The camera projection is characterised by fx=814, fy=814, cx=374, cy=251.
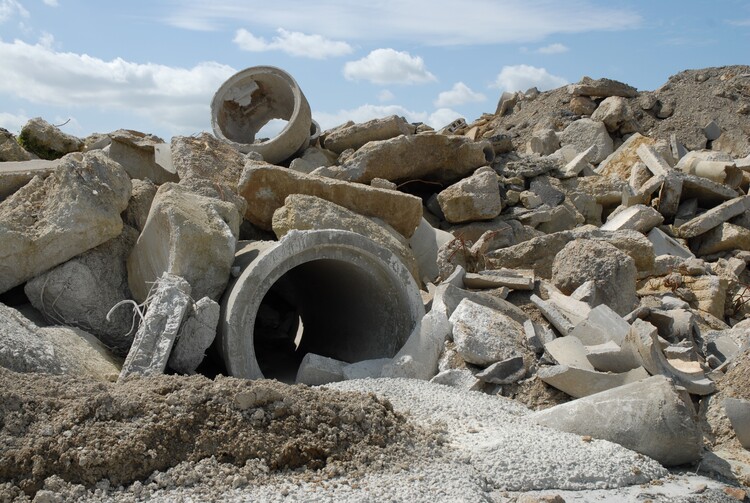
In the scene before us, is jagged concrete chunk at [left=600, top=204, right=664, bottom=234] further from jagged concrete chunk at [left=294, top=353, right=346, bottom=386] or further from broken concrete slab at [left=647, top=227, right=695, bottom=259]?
jagged concrete chunk at [left=294, top=353, right=346, bottom=386]

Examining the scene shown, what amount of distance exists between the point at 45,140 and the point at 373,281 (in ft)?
17.5

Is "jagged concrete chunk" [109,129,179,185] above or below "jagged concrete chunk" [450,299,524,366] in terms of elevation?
above

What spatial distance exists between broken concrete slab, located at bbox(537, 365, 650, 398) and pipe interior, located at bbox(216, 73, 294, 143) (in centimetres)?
718

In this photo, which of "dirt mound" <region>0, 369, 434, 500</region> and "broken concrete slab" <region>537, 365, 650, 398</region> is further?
"broken concrete slab" <region>537, 365, 650, 398</region>

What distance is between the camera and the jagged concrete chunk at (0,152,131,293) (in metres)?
6.09

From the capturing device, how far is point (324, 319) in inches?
324

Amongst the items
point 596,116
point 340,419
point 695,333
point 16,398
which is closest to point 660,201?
point 596,116

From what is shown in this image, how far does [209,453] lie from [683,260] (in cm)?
680

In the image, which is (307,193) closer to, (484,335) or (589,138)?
(484,335)

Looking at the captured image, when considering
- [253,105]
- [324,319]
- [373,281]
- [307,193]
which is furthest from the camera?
[253,105]

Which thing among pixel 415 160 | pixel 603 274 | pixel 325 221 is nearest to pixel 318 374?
pixel 325 221

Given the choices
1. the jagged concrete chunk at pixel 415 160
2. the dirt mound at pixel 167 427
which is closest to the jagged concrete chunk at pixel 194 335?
the dirt mound at pixel 167 427

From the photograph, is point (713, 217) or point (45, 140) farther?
point (713, 217)

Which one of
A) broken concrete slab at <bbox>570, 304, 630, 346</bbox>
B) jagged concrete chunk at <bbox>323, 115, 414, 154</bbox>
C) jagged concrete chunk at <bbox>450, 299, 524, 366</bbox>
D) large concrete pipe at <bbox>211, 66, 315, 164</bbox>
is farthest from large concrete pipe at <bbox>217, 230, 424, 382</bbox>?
jagged concrete chunk at <bbox>323, 115, 414, 154</bbox>
